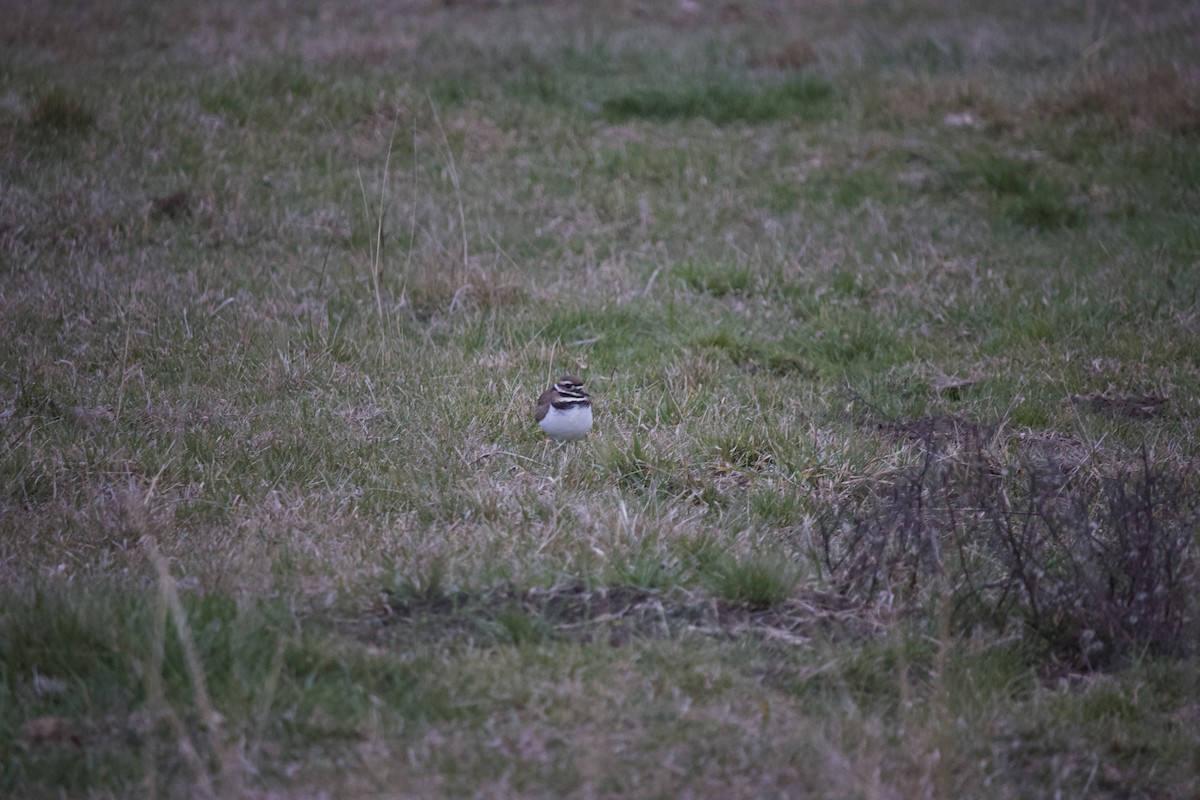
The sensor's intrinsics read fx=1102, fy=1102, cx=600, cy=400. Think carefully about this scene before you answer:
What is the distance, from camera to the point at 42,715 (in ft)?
11.0

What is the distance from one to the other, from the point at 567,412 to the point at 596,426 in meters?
0.57

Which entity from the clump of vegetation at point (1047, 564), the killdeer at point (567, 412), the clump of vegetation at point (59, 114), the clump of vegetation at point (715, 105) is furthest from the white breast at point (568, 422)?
the clump of vegetation at point (715, 105)

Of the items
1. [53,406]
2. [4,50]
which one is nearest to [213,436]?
[53,406]

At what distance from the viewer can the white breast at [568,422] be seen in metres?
5.36

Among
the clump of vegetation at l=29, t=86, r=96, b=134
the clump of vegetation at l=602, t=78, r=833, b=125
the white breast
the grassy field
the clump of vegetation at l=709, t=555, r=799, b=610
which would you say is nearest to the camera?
the grassy field

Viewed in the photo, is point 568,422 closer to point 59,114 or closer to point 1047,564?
point 1047,564

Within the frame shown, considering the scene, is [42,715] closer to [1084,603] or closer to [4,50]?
[1084,603]

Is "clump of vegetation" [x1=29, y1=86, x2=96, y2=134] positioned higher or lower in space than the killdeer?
higher

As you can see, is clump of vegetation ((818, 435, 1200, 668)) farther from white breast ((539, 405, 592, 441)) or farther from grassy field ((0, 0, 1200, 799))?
white breast ((539, 405, 592, 441))

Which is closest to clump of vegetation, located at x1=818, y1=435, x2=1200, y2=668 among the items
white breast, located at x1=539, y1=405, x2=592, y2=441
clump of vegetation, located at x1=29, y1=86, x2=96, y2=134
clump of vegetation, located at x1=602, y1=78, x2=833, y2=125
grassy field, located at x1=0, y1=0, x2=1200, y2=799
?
grassy field, located at x1=0, y1=0, x2=1200, y2=799

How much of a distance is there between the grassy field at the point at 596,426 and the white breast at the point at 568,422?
0.50 feet

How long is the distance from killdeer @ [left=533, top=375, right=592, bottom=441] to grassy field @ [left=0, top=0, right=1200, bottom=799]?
173 millimetres

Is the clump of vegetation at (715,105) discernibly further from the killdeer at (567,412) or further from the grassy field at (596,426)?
the killdeer at (567,412)

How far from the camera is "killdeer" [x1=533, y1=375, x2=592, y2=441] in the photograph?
538 cm
